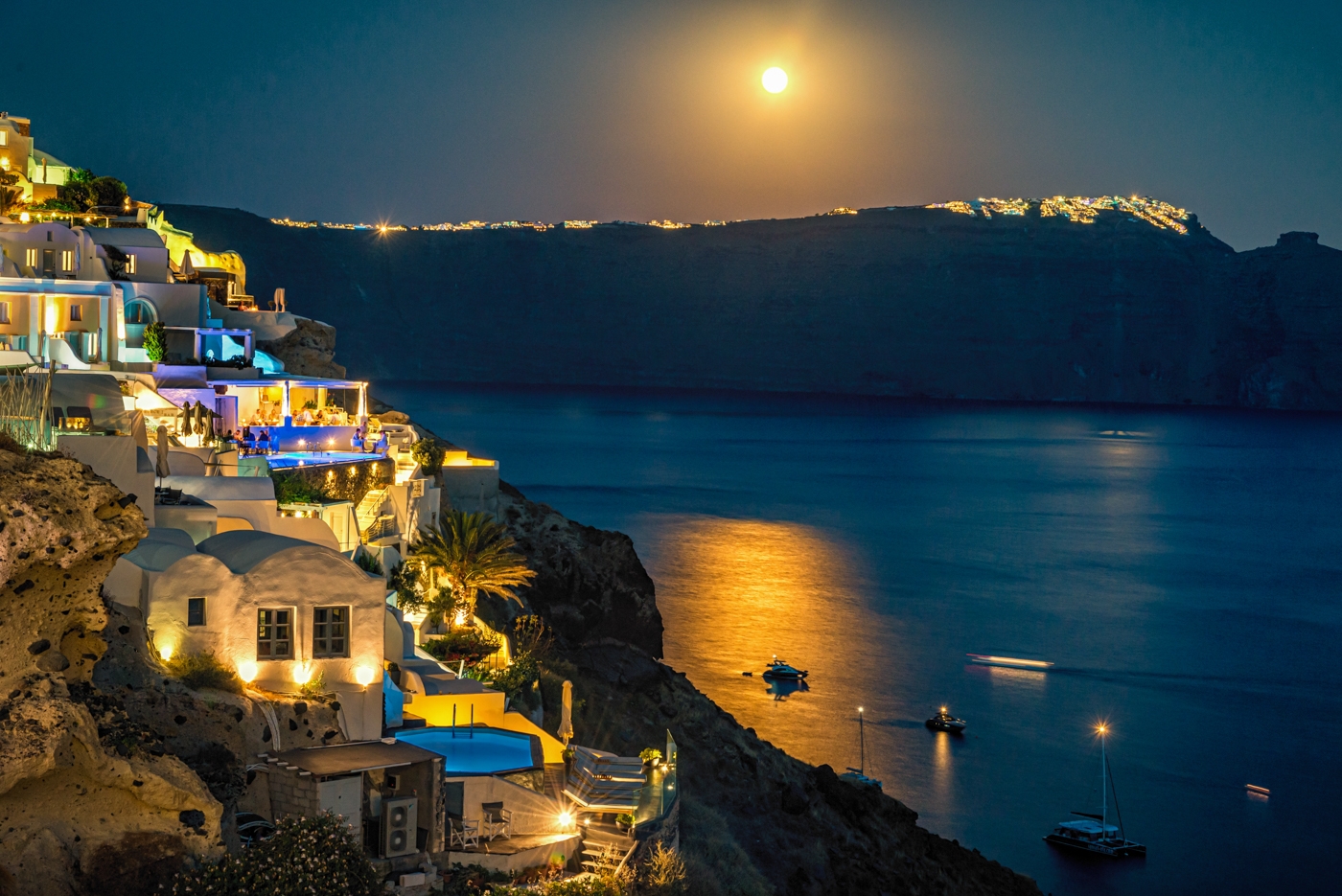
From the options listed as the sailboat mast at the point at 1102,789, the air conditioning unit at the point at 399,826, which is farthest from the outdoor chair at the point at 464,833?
the sailboat mast at the point at 1102,789

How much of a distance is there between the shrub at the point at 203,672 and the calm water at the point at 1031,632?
24384 mm

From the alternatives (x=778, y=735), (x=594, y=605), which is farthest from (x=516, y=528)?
(x=778, y=735)

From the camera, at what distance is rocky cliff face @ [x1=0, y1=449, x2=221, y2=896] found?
9.58m

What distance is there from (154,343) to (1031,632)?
1673 inches

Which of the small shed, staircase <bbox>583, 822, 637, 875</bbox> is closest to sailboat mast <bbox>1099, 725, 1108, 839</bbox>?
staircase <bbox>583, 822, 637, 875</bbox>

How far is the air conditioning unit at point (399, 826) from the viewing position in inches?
522

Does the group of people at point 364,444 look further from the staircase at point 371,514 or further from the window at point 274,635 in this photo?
the window at point 274,635

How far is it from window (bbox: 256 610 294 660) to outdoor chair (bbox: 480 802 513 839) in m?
2.80

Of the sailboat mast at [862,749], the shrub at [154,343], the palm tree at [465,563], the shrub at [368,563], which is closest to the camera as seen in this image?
the shrub at [368,563]

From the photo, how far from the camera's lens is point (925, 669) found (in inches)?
2099

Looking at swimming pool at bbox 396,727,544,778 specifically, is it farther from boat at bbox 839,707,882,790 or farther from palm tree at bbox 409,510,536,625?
boat at bbox 839,707,882,790

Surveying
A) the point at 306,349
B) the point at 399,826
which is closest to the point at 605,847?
the point at 399,826

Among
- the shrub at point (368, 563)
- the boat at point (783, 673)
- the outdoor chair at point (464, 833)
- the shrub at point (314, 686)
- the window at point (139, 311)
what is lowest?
the boat at point (783, 673)

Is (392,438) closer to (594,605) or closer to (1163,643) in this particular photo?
(594,605)
